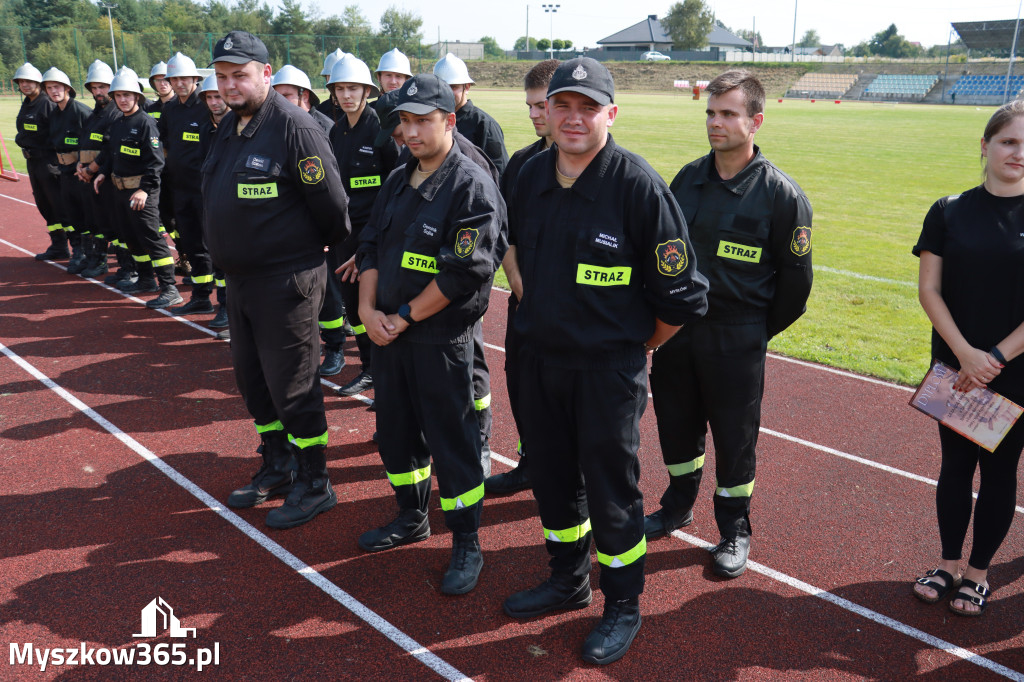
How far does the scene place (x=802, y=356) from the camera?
745cm

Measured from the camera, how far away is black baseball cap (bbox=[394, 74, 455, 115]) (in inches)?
137

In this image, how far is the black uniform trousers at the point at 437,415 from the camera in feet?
12.2

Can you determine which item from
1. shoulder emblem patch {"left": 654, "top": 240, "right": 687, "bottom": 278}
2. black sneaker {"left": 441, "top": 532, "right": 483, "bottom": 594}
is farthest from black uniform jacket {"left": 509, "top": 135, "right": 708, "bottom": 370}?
black sneaker {"left": 441, "top": 532, "right": 483, "bottom": 594}

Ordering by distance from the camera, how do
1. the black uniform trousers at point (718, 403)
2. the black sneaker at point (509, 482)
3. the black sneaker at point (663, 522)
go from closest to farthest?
the black uniform trousers at point (718, 403), the black sneaker at point (663, 522), the black sneaker at point (509, 482)

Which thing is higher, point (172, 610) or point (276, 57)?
point (276, 57)

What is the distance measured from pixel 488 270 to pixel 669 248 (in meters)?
0.93

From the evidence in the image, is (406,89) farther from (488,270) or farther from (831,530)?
(831,530)

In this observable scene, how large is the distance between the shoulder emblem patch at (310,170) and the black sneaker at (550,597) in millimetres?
2451

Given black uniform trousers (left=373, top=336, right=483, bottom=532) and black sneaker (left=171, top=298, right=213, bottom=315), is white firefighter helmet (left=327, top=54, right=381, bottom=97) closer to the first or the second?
black uniform trousers (left=373, top=336, right=483, bottom=532)

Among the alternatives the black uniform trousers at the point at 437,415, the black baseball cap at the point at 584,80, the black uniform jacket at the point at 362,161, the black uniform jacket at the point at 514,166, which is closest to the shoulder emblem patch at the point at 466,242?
the black uniform trousers at the point at 437,415

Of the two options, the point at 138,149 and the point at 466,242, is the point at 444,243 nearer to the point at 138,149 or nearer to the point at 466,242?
the point at 466,242

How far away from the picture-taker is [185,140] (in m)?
8.10

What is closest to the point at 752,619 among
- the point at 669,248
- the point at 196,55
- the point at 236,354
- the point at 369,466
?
the point at 669,248

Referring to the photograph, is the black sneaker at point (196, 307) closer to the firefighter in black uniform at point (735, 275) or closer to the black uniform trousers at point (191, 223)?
the black uniform trousers at point (191, 223)
